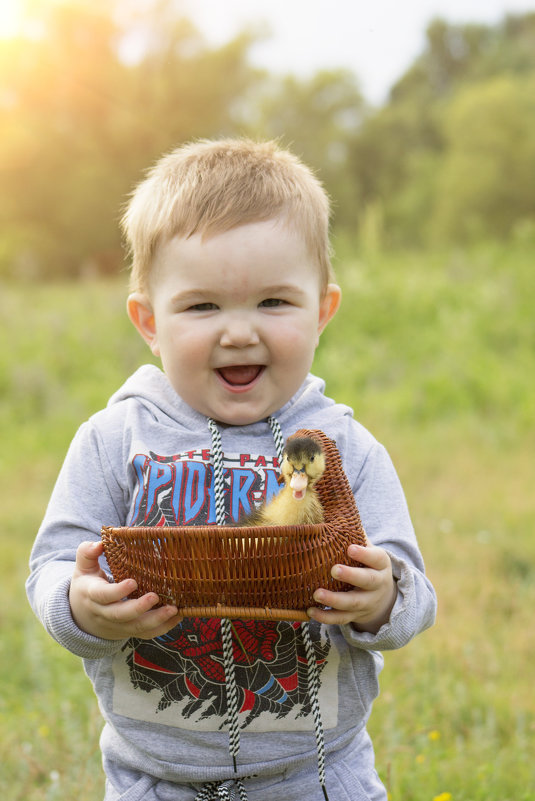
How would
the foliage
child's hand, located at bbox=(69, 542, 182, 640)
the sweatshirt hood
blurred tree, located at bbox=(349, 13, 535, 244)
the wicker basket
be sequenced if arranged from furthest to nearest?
1. blurred tree, located at bbox=(349, 13, 535, 244)
2. the foliage
3. the sweatshirt hood
4. child's hand, located at bbox=(69, 542, 182, 640)
5. the wicker basket

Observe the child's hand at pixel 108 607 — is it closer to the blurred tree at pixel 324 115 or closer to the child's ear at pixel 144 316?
the child's ear at pixel 144 316

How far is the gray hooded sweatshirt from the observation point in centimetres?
165

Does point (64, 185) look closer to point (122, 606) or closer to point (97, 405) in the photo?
point (97, 405)

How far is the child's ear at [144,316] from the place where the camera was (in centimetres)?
188

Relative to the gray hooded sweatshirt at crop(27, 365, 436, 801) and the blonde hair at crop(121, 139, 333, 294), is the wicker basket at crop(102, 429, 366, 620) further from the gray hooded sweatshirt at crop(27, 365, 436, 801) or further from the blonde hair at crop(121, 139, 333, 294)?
the blonde hair at crop(121, 139, 333, 294)

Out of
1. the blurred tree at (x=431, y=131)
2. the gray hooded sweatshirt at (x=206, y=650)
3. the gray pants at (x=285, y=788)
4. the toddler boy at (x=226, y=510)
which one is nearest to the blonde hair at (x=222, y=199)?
the toddler boy at (x=226, y=510)

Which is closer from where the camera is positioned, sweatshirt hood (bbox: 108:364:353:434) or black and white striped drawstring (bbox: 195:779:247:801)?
black and white striped drawstring (bbox: 195:779:247:801)

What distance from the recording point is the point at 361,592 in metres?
1.44

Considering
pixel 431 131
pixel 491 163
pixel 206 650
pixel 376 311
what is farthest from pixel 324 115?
pixel 206 650

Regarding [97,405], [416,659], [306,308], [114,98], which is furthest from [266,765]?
[114,98]

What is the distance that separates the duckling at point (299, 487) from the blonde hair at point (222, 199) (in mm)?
557

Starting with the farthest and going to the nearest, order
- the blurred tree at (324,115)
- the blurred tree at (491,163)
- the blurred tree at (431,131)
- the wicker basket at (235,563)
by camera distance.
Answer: the blurred tree at (324,115) < the blurred tree at (431,131) < the blurred tree at (491,163) < the wicker basket at (235,563)

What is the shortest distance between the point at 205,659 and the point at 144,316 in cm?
78

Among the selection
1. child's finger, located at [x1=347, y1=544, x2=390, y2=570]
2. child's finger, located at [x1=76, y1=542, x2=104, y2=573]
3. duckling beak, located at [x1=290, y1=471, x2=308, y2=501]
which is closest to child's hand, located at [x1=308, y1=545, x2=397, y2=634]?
child's finger, located at [x1=347, y1=544, x2=390, y2=570]
